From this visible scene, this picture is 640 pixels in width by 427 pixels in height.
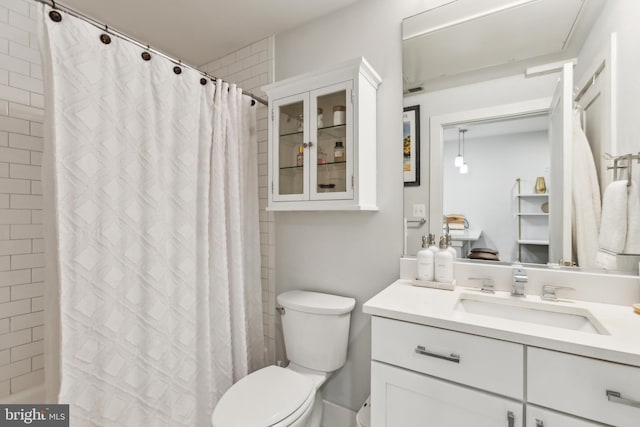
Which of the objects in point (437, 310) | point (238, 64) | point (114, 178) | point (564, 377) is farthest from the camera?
point (238, 64)

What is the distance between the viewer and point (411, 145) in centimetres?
153

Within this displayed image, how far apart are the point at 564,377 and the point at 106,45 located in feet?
6.18

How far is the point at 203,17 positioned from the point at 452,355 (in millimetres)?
2164

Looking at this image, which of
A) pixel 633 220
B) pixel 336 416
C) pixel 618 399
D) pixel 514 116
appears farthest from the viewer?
pixel 336 416

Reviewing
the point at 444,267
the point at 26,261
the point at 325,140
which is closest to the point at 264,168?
the point at 325,140

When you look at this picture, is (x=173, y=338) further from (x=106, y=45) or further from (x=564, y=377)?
(x=564, y=377)

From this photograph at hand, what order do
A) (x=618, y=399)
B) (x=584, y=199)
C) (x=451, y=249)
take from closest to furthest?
(x=618, y=399) < (x=584, y=199) < (x=451, y=249)

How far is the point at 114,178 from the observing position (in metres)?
1.18

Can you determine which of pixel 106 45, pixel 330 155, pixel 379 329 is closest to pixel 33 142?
pixel 106 45

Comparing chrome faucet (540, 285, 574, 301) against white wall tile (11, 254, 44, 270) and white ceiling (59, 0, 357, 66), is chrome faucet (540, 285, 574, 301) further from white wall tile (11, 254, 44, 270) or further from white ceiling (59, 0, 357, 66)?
white wall tile (11, 254, 44, 270)

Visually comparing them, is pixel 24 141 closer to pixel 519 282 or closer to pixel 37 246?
pixel 37 246

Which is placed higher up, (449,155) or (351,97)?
(351,97)

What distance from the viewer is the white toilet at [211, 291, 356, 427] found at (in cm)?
122

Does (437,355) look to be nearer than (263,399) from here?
Yes
